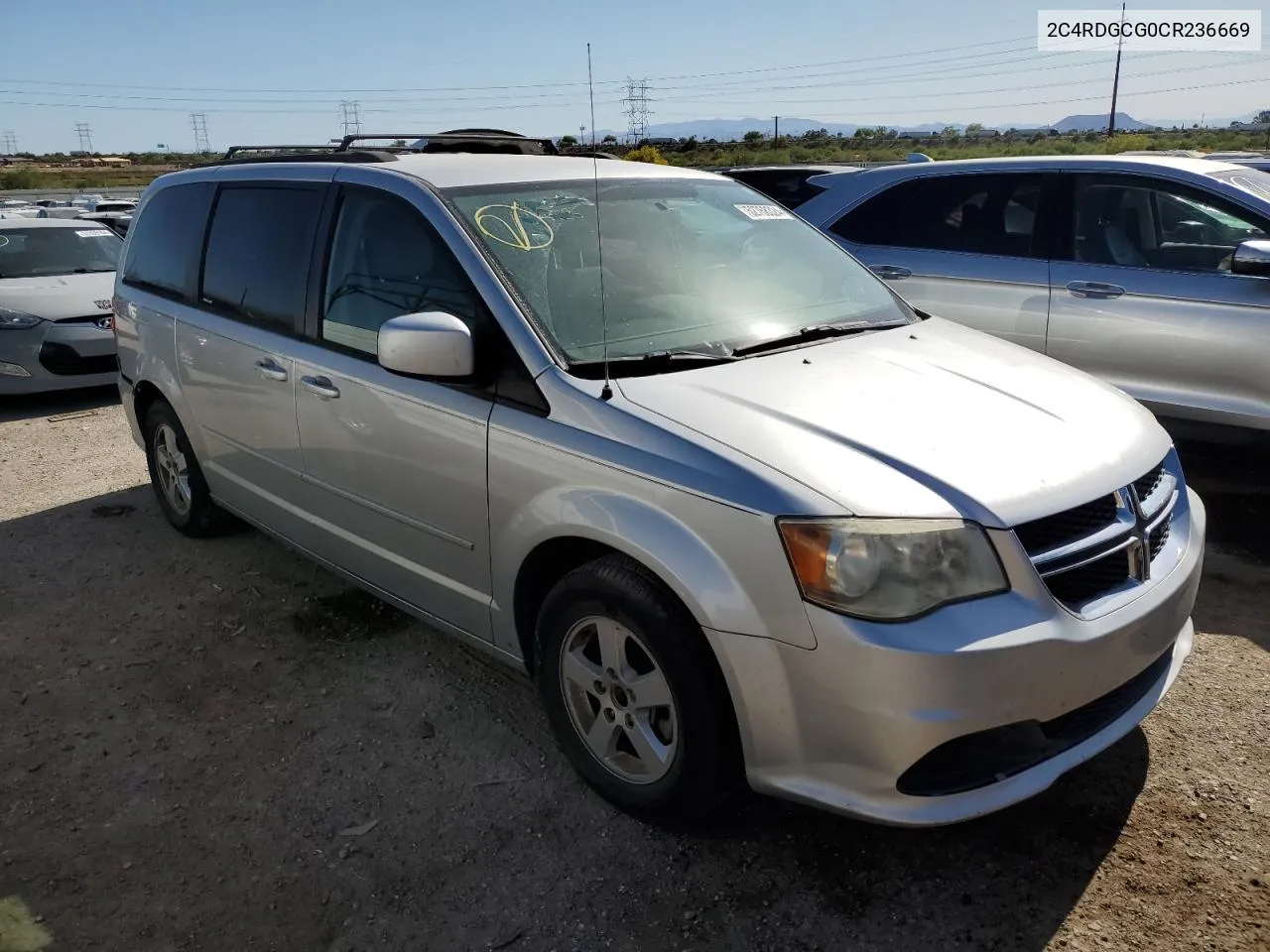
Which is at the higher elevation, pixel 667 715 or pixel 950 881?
pixel 667 715

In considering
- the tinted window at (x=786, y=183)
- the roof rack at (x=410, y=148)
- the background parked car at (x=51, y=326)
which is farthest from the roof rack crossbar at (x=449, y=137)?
the background parked car at (x=51, y=326)

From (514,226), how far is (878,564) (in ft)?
5.44

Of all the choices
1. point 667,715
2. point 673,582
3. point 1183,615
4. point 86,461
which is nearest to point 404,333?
point 673,582

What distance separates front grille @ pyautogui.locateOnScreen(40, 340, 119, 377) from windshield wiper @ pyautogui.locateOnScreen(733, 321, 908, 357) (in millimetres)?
6697

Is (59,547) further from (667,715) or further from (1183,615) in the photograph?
(1183,615)

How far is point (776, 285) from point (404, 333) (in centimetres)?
135

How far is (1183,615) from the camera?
2.63 m

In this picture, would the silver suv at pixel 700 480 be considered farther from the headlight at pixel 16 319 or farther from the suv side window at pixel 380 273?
the headlight at pixel 16 319

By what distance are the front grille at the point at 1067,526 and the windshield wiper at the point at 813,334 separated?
3.31 ft

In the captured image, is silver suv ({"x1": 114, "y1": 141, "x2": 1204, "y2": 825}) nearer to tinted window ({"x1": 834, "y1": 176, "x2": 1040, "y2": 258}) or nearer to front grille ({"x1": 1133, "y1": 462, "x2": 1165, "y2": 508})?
front grille ({"x1": 1133, "y1": 462, "x2": 1165, "y2": 508})

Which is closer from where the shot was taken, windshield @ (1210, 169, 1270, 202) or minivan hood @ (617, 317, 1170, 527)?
minivan hood @ (617, 317, 1170, 527)

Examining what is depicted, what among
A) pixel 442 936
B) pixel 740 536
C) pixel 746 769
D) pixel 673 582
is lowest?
pixel 442 936

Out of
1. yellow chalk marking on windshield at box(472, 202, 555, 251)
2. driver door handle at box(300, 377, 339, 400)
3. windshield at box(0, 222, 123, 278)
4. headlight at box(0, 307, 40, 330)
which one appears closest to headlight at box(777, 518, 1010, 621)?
yellow chalk marking on windshield at box(472, 202, 555, 251)

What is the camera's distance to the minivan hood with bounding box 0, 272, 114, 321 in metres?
8.01
